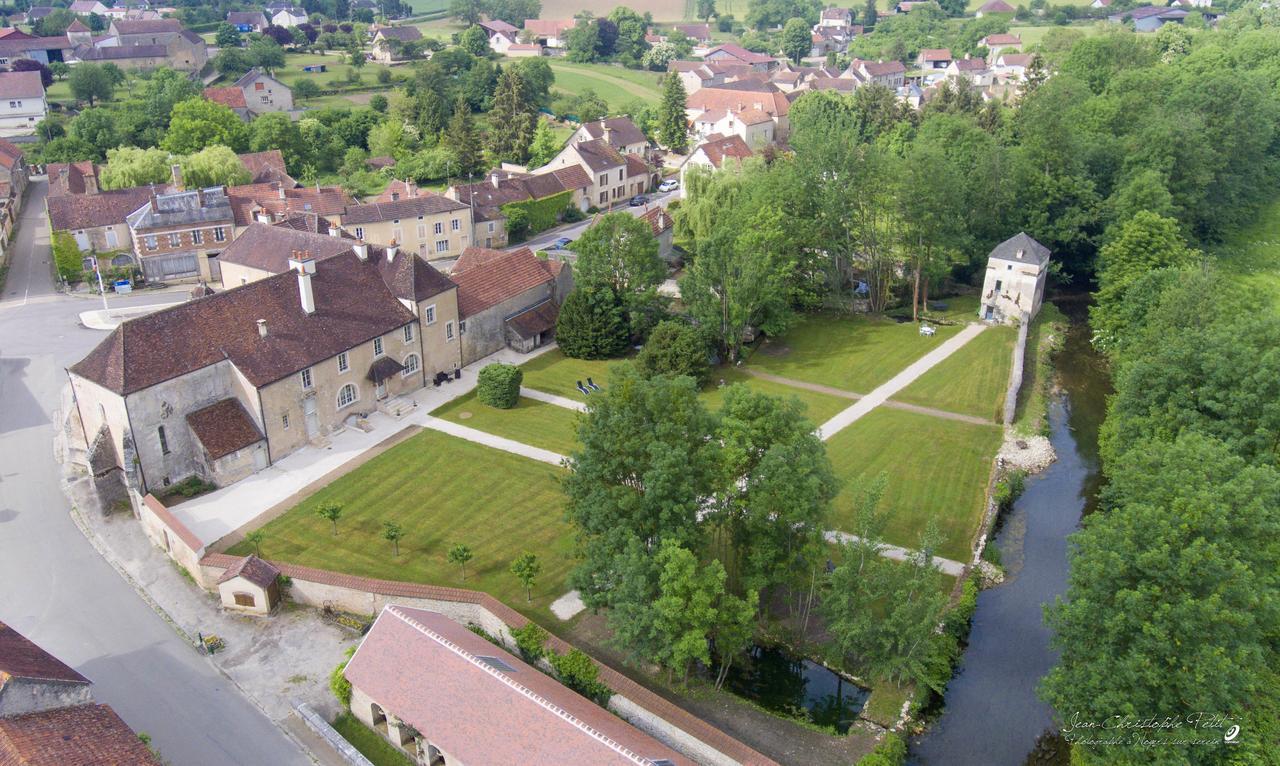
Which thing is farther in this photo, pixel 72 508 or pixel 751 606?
pixel 72 508

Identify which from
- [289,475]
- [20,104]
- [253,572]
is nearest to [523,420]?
[289,475]

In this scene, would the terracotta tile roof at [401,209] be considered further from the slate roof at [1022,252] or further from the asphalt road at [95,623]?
the slate roof at [1022,252]

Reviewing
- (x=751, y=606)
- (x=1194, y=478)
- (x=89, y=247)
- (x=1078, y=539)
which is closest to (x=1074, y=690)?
(x=1078, y=539)

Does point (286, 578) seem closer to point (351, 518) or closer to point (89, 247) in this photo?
point (351, 518)

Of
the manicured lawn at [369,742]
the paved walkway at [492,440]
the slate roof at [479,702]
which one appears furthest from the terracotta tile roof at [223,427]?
the manicured lawn at [369,742]

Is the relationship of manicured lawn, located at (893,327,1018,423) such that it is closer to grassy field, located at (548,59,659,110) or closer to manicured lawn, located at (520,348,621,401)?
manicured lawn, located at (520,348,621,401)
